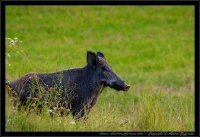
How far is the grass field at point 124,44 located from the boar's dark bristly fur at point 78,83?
46 cm

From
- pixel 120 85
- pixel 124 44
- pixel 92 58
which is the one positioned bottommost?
pixel 120 85

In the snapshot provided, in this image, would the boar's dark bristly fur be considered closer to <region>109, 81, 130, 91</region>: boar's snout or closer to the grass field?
<region>109, 81, 130, 91</region>: boar's snout

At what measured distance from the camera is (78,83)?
1328cm

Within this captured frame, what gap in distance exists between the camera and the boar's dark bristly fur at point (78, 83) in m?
12.9

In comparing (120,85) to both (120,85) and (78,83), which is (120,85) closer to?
(120,85)

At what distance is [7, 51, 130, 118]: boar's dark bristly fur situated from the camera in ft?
42.2

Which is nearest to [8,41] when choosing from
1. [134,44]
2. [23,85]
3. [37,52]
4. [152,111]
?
[23,85]

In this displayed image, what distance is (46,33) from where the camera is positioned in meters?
31.0

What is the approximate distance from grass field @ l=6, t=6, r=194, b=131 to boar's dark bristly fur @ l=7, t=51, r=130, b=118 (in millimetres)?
459

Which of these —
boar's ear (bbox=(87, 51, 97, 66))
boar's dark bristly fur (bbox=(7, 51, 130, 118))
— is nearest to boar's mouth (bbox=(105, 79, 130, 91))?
boar's dark bristly fur (bbox=(7, 51, 130, 118))

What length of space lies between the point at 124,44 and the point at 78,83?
680 inches

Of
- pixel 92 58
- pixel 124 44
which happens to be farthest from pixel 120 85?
pixel 124 44

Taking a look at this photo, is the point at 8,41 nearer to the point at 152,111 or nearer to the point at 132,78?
the point at 152,111

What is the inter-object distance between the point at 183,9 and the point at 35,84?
77.6ft
